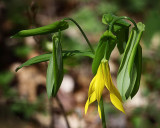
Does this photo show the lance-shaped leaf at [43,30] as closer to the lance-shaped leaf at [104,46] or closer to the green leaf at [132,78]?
the lance-shaped leaf at [104,46]

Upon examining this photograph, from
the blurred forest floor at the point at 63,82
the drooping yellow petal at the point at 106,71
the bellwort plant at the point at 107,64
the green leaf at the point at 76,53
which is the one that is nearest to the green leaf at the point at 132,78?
the bellwort plant at the point at 107,64

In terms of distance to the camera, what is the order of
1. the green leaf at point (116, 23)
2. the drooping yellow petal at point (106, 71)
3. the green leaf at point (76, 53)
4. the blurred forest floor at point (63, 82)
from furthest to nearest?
the blurred forest floor at point (63, 82) → the green leaf at point (76, 53) → the green leaf at point (116, 23) → the drooping yellow petal at point (106, 71)

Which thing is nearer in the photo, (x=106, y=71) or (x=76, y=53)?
(x=106, y=71)

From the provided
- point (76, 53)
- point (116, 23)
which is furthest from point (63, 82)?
point (116, 23)

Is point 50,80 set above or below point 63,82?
above

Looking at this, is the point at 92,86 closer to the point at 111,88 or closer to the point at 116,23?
the point at 111,88

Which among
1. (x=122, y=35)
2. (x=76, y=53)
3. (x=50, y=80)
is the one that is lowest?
(x=50, y=80)

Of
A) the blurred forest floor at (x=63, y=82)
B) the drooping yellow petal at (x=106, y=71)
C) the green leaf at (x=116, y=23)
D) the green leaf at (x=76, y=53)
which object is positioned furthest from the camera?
the blurred forest floor at (x=63, y=82)
